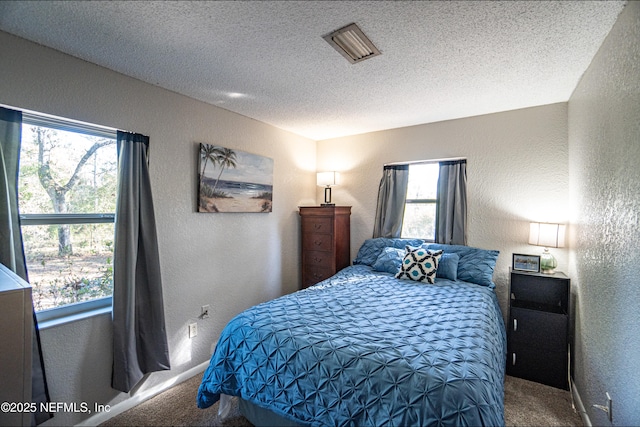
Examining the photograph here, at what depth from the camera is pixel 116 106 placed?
2096 mm

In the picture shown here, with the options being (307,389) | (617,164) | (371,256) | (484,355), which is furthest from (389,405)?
(371,256)

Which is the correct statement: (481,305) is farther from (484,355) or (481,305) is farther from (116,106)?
(116,106)

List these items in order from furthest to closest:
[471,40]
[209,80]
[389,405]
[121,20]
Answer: [209,80] → [471,40] → [121,20] → [389,405]

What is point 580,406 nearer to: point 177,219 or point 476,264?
point 476,264

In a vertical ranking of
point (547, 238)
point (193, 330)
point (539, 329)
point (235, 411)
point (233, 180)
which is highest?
point (233, 180)

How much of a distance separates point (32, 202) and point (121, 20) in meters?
1.23

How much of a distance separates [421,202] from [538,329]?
1614mm

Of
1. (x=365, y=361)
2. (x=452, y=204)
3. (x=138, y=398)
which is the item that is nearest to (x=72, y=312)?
(x=138, y=398)

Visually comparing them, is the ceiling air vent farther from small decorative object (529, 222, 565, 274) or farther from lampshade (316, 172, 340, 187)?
small decorative object (529, 222, 565, 274)

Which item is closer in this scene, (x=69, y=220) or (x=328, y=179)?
(x=69, y=220)

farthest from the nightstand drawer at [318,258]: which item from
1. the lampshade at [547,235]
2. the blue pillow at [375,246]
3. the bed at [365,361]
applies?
the lampshade at [547,235]

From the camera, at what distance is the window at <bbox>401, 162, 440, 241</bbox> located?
11.1 ft

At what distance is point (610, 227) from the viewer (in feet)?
5.15

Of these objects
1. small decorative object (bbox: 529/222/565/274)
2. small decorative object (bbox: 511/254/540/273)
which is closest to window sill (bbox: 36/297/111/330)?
small decorative object (bbox: 511/254/540/273)
